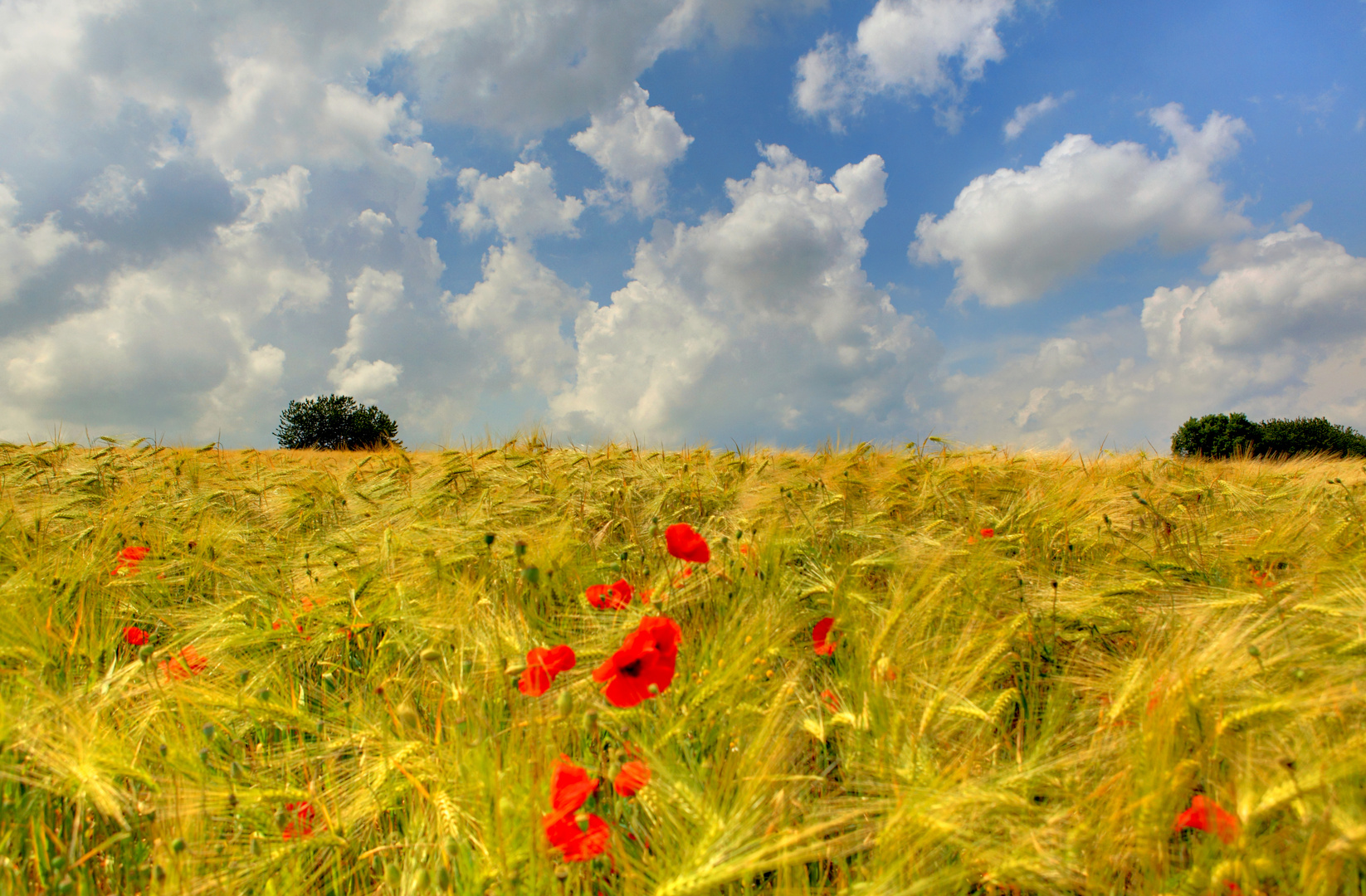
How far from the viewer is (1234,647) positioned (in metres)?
1.10

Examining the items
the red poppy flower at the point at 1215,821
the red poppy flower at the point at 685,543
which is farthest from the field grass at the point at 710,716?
the red poppy flower at the point at 685,543

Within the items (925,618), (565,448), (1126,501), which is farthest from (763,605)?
(565,448)

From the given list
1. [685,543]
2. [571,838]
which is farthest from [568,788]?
[685,543]

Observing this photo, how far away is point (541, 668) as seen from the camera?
106cm

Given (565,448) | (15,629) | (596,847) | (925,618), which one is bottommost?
(596,847)

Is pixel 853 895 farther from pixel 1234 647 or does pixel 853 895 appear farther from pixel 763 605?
pixel 1234 647

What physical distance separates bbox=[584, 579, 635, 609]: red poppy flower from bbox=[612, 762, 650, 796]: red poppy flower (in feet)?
1.57

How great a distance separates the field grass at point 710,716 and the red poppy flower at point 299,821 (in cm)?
1

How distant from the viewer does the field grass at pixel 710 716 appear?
2.85 ft

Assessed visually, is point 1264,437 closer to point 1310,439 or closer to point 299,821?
point 1310,439

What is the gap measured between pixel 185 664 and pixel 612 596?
103cm

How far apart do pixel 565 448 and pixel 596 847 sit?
389 centimetres

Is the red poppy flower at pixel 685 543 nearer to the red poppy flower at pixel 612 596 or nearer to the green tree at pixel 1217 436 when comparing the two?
the red poppy flower at pixel 612 596

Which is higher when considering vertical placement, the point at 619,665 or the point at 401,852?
the point at 619,665
